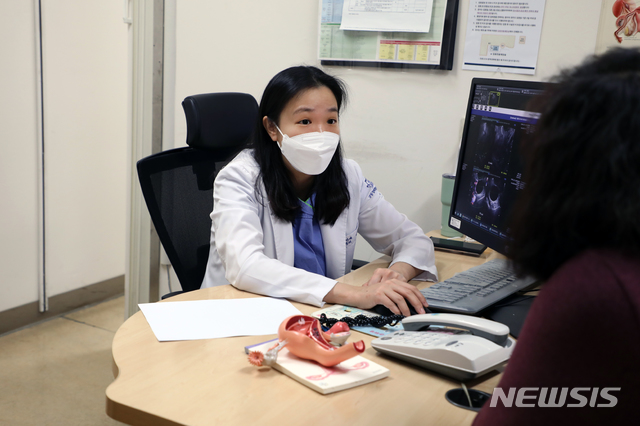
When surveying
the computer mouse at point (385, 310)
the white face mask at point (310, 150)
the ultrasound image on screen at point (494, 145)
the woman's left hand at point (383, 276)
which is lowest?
the computer mouse at point (385, 310)

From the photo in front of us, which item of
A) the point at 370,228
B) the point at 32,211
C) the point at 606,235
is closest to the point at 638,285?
the point at 606,235

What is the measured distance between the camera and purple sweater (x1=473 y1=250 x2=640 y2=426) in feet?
1.33

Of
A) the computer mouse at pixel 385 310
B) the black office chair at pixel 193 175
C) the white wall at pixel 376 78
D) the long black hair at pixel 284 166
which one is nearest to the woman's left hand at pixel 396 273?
the computer mouse at pixel 385 310

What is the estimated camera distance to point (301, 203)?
157 centimetres

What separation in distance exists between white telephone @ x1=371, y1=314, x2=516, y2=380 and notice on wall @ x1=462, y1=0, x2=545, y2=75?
124cm

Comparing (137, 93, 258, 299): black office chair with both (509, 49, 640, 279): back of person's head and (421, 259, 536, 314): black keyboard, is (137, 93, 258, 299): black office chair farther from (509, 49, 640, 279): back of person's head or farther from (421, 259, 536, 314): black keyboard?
(509, 49, 640, 279): back of person's head

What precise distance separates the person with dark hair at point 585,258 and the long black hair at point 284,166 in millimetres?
1068

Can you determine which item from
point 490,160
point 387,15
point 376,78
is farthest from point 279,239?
point 387,15

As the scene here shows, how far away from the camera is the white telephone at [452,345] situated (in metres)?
0.80

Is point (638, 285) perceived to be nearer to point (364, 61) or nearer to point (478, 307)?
point (478, 307)

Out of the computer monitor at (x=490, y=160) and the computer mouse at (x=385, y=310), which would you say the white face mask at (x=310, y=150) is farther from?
the computer mouse at (x=385, y=310)

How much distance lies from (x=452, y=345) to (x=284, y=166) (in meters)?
0.90

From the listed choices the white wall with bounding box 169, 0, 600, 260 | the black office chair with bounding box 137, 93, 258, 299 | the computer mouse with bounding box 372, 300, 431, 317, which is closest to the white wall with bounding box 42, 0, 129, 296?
the white wall with bounding box 169, 0, 600, 260

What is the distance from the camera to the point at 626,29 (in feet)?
5.57
